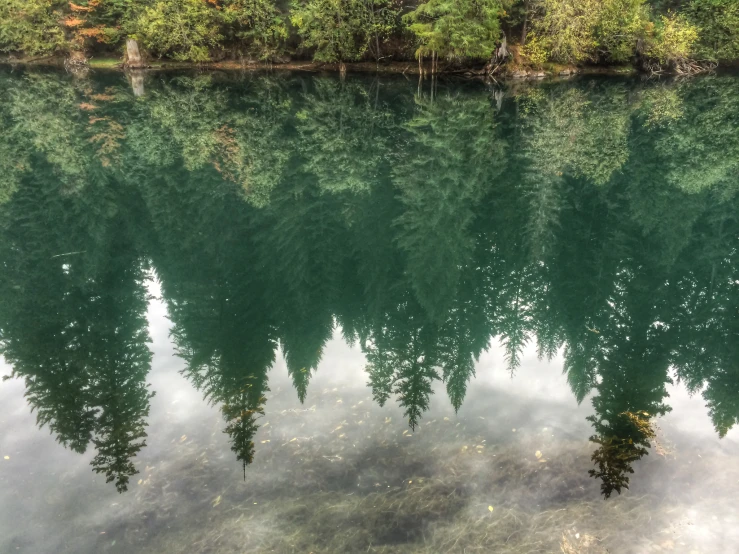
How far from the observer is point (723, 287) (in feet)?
59.2

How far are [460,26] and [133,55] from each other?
47.5 metres

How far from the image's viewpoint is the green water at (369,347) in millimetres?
9445

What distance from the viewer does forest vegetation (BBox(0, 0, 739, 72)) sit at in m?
61.6

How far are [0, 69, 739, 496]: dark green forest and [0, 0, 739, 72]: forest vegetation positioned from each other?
29.2 m

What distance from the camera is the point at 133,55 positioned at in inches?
2825

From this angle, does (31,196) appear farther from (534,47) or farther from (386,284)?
(534,47)

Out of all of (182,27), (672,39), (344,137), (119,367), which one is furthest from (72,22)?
(672,39)

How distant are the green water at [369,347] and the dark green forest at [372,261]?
11 centimetres

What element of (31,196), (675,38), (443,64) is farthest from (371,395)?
(675,38)

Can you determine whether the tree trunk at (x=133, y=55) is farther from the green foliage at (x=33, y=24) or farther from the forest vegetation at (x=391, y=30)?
the green foliage at (x=33, y=24)

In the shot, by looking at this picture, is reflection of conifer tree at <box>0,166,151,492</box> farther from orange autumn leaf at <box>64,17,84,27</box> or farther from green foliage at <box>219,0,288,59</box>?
orange autumn leaf at <box>64,17,84,27</box>

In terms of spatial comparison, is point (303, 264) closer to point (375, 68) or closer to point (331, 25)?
point (331, 25)

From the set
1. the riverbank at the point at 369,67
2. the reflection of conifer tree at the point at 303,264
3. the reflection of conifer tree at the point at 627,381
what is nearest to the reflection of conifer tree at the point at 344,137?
the reflection of conifer tree at the point at 303,264

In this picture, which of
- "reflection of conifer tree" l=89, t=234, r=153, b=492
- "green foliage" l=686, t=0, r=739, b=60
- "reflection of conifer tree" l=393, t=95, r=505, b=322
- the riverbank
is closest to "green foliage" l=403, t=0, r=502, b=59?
the riverbank
